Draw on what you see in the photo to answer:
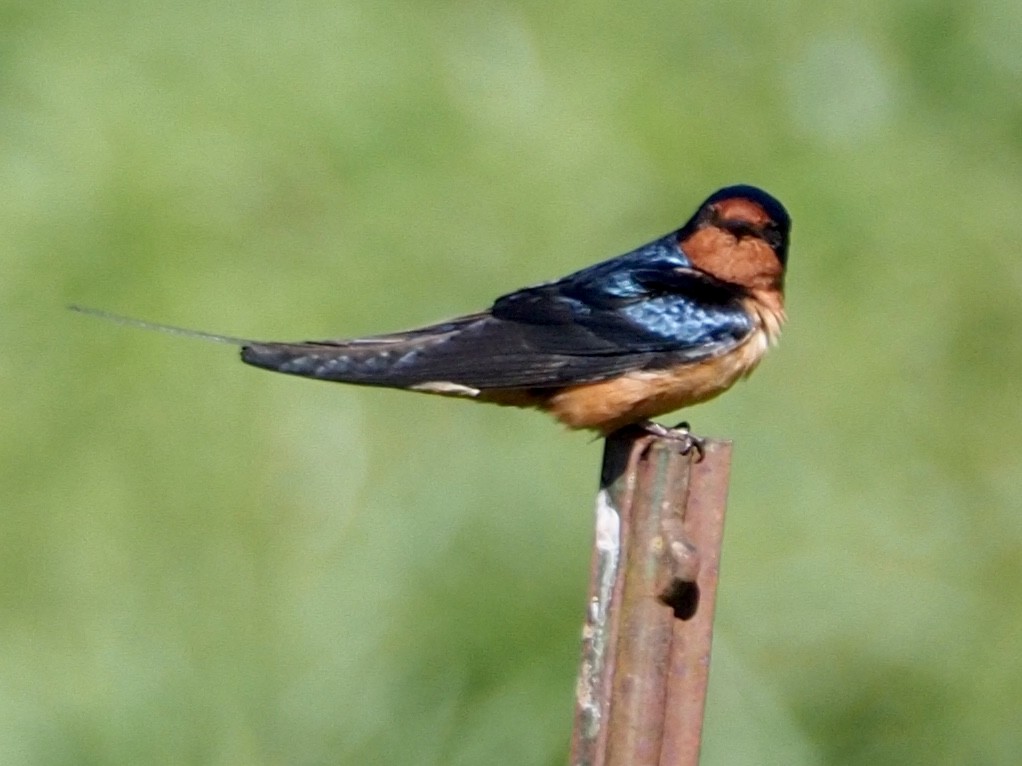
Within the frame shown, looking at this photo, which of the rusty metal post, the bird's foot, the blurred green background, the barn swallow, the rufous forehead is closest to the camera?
the rusty metal post

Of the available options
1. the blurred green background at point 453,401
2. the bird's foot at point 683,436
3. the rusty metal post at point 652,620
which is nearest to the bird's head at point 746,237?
the bird's foot at point 683,436

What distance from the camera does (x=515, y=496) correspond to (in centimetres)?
486

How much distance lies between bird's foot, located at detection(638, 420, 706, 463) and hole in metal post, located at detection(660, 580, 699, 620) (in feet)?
0.61

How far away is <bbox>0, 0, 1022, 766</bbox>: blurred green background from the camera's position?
4730 millimetres

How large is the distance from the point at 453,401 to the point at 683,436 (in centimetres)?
204

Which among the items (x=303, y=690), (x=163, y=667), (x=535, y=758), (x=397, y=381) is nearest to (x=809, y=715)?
(x=535, y=758)

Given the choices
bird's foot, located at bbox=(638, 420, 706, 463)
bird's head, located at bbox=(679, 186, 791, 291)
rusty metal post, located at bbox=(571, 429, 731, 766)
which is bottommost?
rusty metal post, located at bbox=(571, 429, 731, 766)

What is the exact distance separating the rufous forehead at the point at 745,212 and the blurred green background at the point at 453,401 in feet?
3.34

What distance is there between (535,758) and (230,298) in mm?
1621

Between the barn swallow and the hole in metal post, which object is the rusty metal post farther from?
the barn swallow

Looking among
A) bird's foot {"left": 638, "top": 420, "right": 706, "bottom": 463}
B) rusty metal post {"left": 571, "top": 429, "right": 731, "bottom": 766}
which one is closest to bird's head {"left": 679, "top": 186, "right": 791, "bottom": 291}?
bird's foot {"left": 638, "top": 420, "right": 706, "bottom": 463}

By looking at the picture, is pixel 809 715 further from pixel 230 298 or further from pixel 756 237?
pixel 230 298

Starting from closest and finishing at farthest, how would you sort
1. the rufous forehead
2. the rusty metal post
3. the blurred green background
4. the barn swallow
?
the rusty metal post → the barn swallow → the rufous forehead → the blurred green background

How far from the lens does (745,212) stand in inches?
160
